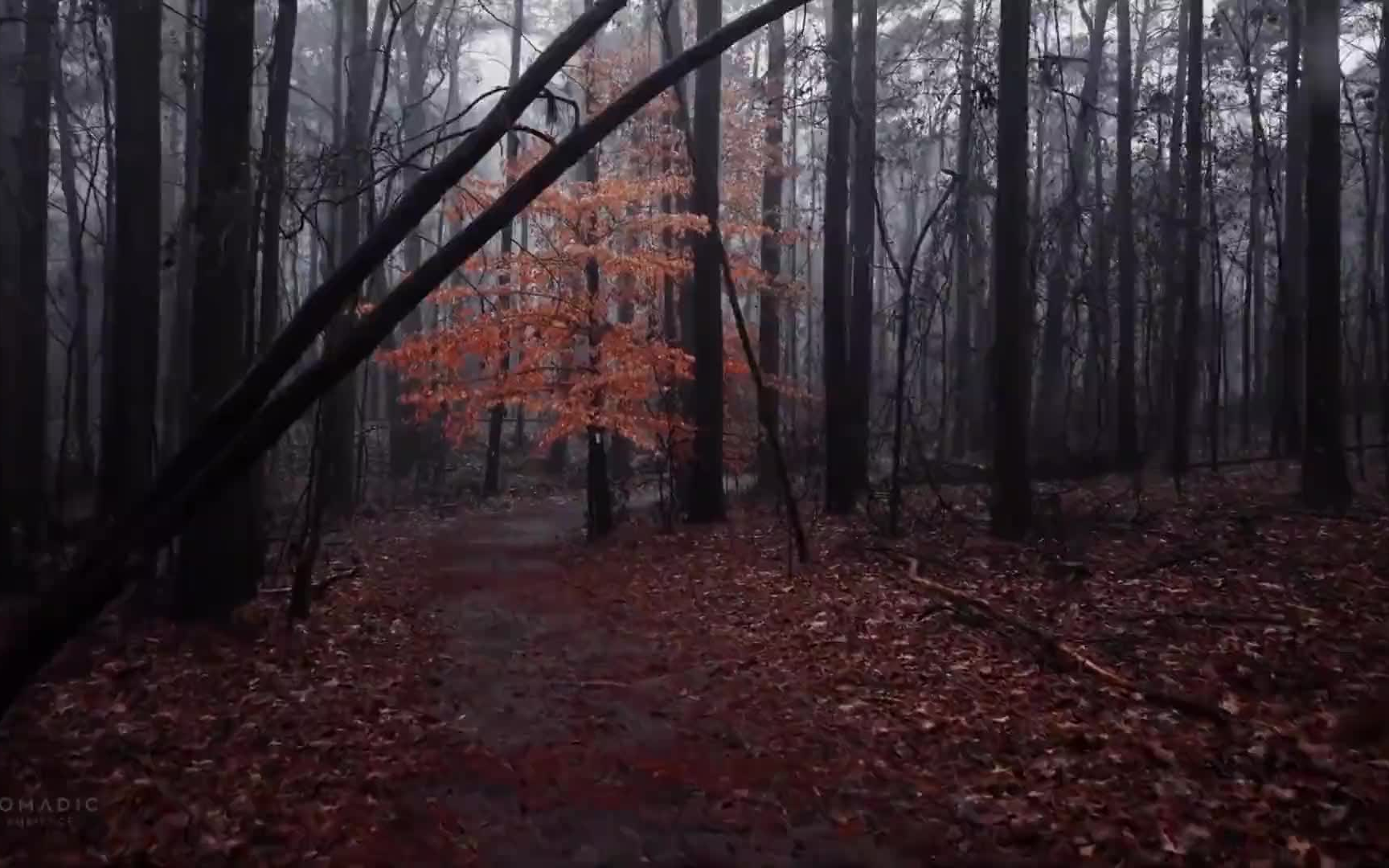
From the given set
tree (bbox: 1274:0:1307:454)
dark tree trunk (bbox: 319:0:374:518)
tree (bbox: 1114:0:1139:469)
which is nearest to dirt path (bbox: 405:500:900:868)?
dark tree trunk (bbox: 319:0:374:518)

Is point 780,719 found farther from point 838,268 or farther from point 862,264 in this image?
point 862,264

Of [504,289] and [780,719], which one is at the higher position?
[504,289]

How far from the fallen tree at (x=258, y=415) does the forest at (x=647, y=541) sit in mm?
25

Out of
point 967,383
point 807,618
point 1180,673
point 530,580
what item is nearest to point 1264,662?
point 1180,673

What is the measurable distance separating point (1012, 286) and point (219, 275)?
943cm

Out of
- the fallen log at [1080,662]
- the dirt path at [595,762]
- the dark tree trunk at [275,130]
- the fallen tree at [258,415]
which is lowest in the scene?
the dirt path at [595,762]

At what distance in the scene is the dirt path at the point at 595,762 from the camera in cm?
601

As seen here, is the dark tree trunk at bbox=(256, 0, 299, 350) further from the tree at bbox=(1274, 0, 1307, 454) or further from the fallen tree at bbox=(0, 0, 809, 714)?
the tree at bbox=(1274, 0, 1307, 454)

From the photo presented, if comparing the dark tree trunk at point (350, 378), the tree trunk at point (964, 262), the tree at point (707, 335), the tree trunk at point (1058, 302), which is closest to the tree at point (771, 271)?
the tree at point (707, 335)

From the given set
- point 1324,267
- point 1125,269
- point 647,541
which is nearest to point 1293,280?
point 1125,269

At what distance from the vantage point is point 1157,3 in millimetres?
29406

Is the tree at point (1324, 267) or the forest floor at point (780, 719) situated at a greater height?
the tree at point (1324, 267)

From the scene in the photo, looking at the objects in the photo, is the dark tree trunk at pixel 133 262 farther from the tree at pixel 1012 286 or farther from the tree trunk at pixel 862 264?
the tree trunk at pixel 862 264

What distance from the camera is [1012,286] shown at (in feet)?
46.1
